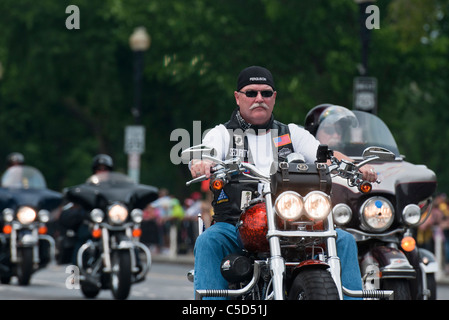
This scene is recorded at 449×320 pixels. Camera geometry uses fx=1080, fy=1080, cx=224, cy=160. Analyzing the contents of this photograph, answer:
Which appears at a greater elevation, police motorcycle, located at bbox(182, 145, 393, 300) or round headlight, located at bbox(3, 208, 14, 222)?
round headlight, located at bbox(3, 208, 14, 222)

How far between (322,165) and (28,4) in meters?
32.1

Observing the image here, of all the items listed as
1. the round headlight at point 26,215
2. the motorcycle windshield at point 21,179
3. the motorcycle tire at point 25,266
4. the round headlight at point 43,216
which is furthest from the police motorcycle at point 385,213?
the motorcycle windshield at point 21,179

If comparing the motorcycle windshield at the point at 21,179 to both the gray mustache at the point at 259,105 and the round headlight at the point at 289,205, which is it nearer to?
the gray mustache at the point at 259,105

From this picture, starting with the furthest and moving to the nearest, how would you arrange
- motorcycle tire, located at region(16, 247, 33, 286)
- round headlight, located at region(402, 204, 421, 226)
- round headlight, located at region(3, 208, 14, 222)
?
round headlight, located at region(3, 208, 14, 222) → motorcycle tire, located at region(16, 247, 33, 286) → round headlight, located at region(402, 204, 421, 226)

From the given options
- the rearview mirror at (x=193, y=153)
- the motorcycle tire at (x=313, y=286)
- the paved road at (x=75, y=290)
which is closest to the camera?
the motorcycle tire at (x=313, y=286)

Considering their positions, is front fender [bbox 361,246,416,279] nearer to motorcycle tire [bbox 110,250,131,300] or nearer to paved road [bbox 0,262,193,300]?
motorcycle tire [bbox 110,250,131,300]

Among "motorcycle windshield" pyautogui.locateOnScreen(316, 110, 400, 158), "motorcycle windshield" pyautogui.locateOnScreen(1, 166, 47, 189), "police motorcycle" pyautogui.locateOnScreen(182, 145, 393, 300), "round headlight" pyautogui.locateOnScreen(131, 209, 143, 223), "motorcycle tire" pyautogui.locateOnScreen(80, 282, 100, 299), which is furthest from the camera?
"motorcycle windshield" pyautogui.locateOnScreen(1, 166, 47, 189)

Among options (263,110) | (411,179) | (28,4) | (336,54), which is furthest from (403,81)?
(263,110)

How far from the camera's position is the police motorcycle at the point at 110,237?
1239 centimetres

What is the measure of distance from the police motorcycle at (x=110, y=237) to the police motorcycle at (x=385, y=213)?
3.99 meters

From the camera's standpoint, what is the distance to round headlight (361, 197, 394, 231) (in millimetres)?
8406

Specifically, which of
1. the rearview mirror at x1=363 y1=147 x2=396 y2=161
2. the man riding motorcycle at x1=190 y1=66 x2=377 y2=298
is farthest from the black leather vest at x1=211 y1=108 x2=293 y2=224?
the rearview mirror at x1=363 y1=147 x2=396 y2=161

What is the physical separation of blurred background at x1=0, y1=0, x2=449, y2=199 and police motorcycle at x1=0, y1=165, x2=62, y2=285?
21.2 feet

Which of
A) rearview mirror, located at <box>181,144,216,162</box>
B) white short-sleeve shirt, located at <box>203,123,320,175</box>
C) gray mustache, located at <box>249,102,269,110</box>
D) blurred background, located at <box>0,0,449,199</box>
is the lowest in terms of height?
rearview mirror, located at <box>181,144,216,162</box>
